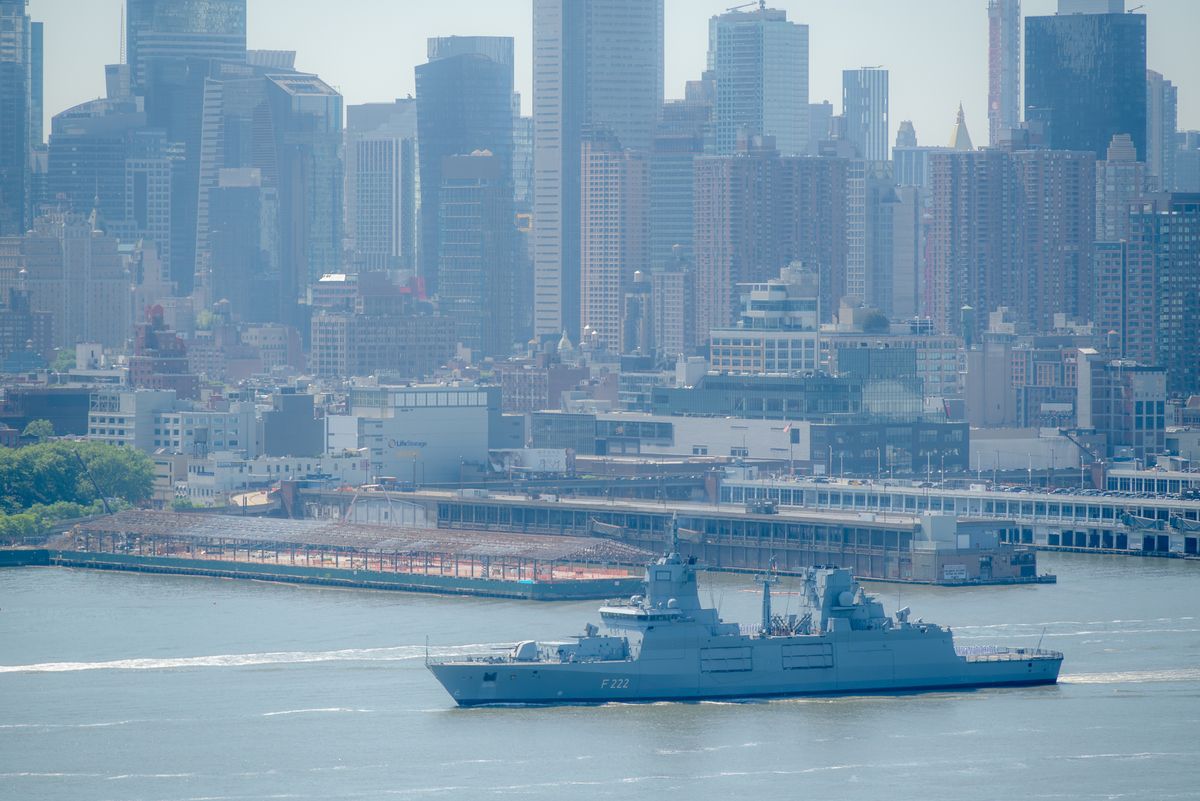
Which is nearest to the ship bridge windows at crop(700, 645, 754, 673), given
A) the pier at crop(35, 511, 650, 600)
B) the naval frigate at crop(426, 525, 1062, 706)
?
the naval frigate at crop(426, 525, 1062, 706)

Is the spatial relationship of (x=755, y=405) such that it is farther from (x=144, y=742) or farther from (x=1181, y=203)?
(x=144, y=742)

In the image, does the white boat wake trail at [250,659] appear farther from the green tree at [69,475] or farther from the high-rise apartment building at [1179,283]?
the high-rise apartment building at [1179,283]

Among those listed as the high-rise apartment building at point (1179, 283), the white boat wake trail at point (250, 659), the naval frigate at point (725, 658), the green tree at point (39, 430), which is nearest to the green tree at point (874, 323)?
the high-rise apartment building at point (1179, 283)

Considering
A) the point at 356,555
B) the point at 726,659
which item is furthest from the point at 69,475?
the point at 726,659

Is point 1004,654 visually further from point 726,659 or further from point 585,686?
point 585,686


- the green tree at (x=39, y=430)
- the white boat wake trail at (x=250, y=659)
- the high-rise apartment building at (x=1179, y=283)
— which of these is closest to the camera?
the white boat wake trail at (x=250, y=659)
